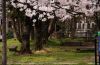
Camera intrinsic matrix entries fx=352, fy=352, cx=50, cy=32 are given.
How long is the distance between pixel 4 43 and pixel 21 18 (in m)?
9.03

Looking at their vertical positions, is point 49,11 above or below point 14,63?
above

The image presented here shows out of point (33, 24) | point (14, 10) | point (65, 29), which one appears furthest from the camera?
point (65, 29)

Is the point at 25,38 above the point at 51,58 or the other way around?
above

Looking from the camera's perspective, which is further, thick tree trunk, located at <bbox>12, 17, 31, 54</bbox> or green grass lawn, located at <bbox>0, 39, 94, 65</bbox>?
thick tree trunk, located at <bbox>12, 17, 31, 54</bbox>

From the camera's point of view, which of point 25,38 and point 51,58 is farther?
point 25,38

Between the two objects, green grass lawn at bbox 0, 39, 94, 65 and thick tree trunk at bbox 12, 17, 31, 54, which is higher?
thick tree trunk at bbox 12, 17, 31, 54

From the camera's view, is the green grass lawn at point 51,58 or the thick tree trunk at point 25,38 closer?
the green grass lawn at point 51,58

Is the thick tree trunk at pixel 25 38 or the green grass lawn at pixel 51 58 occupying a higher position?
the thick tree trunk at pixel 25 38

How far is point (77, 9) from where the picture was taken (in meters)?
13.8

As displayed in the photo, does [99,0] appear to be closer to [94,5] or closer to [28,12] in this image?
[94,5]

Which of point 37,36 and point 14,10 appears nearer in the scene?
point 14,10

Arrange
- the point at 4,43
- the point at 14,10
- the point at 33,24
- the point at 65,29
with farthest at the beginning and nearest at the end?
the point at 65,29, the point at 33,24, the point at 14,10, the point at 4,43

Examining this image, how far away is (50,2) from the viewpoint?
12.3 meters

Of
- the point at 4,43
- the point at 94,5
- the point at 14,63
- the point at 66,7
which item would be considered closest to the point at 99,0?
the point at 94,5
